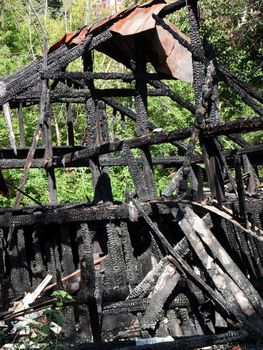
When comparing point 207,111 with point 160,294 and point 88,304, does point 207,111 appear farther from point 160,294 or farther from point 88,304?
point 88,304

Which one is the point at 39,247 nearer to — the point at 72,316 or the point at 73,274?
the point at 73,274

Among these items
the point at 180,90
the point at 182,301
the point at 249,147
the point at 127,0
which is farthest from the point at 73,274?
the point at 127,0

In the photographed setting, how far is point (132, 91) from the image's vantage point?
847 cm

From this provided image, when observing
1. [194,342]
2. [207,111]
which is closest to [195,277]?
[194,342]

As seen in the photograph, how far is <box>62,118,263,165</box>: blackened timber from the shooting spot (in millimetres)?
5617

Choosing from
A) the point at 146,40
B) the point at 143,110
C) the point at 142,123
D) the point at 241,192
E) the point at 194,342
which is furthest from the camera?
the point at 146,40

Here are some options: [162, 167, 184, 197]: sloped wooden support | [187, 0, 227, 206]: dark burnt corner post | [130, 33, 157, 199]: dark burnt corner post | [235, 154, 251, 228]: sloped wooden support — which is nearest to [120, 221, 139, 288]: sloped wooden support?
[130, 33, 157, 199]: dark burnt corner post

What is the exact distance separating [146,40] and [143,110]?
0.94 metres

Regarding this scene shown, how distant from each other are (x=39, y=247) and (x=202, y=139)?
8.19 ft

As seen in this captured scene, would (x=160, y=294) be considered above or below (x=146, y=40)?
below

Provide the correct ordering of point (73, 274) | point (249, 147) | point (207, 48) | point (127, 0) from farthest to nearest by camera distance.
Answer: point (127, 0) < point (249, 147) < point (73, 274) < point (207, 48)

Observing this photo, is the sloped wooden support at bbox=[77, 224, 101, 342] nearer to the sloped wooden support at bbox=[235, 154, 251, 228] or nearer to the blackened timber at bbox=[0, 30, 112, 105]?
the sloped wooden support at bbox=[235, 154, 251, 228]

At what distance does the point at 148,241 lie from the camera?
7324mm

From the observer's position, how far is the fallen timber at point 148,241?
240 inches
